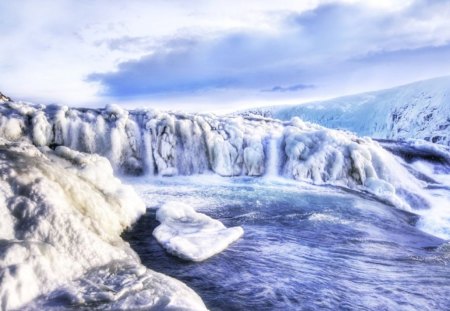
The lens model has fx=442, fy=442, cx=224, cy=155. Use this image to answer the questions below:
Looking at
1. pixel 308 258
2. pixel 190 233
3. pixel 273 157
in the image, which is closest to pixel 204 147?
pixel 273 157

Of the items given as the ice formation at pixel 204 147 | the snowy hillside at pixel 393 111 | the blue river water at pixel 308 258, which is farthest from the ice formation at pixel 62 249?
the snowy hillside at pixel 393 111

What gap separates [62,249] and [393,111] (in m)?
73.3

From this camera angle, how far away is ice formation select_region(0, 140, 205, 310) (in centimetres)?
541

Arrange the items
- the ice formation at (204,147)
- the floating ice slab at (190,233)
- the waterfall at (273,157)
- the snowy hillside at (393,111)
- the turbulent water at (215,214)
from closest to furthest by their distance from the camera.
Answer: the turbulent water at (215,214)
the floating ice slab at (190,233)
the ice formation at (204,147)
the waterfall at (273,157)
the snowy hillside at (393,111)

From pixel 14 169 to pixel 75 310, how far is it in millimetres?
3072

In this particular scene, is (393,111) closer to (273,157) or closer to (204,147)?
(273,157)

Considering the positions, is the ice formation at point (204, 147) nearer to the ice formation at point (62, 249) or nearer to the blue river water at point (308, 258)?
the blue river water at point (308, 258)

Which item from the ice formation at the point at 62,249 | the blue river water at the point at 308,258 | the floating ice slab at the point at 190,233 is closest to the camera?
the ice formation at the point at 62,249

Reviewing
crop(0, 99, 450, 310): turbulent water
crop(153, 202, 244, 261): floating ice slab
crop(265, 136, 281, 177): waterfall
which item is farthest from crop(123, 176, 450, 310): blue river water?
crop(265, 136, 281, 177): waterfall

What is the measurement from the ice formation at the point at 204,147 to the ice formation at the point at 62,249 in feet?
29.2

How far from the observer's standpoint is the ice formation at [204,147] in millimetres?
17516

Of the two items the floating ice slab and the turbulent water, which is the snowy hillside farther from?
the floating ice slab

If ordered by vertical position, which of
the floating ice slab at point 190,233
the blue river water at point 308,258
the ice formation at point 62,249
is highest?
the ice formation at point 62,249

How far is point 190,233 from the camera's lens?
908cm
